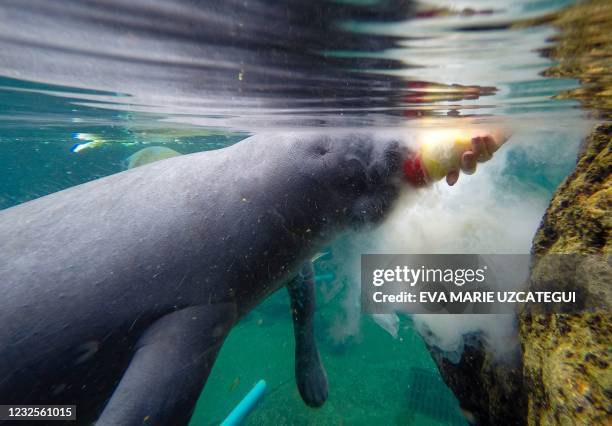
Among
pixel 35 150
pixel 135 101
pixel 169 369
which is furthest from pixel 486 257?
pixel 35 150

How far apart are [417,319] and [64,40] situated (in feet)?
15.3

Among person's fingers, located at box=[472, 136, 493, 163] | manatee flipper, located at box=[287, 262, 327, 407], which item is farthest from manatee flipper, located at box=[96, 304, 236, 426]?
person's fingers, located at box=[472, 136, 493, 163]

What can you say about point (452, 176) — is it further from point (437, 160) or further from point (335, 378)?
point (335, 378)

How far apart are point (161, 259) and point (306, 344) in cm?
272

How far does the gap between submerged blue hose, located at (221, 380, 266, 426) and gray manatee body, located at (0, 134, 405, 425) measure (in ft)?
13.0

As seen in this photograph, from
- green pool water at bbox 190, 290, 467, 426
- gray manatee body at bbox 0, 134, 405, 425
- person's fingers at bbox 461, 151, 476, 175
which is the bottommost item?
green pool water at bbox 190, 290, 467, 426

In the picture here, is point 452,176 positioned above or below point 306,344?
above

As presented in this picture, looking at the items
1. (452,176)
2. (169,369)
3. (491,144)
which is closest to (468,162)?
(452,176)

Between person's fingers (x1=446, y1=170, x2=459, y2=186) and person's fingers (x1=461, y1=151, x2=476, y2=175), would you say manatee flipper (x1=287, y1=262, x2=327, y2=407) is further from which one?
person's fingers (x1=461, y1=151, x2=476, y2=175)

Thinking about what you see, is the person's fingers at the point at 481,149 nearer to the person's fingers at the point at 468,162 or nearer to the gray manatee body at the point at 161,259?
the person's fingers at the point at 468,162

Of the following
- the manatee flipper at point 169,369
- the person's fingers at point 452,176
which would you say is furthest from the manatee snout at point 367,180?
the manatee flipper at point 169,369

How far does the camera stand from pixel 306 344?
4680mm

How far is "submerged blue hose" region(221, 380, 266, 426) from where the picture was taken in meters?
6.21

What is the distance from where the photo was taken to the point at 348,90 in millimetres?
4590
